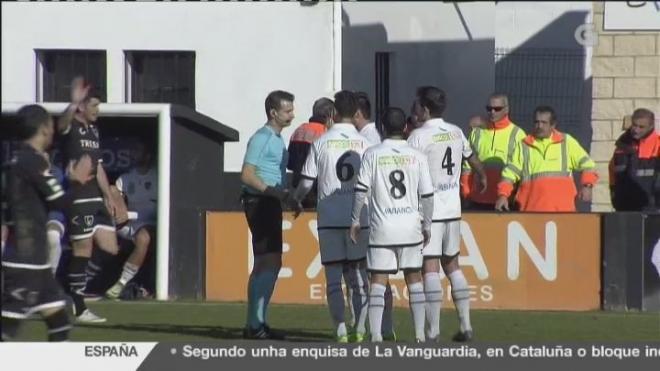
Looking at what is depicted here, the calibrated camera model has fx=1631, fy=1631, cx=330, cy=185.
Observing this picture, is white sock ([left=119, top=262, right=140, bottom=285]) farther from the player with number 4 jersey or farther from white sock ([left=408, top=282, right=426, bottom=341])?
white sock ([left=408, top=282, right=426, bottom=341])

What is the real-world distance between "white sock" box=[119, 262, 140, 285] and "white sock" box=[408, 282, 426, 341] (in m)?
4.27

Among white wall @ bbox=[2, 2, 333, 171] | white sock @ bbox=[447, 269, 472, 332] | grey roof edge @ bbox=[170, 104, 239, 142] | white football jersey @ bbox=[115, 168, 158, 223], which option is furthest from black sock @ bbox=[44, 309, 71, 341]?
white wall @ bbox=[2, 2, 333, 171]

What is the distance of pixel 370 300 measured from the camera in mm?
11703

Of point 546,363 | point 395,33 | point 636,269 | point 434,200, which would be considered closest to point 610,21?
point 395,33

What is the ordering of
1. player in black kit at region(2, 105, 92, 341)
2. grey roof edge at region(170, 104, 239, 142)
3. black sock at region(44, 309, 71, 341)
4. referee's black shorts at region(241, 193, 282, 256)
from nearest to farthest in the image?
player in black kit at region(2, 105, 92, 341), black sock at region(44, 309, 71, 341), referee's black shorts at region(241, 193, 282, 256), grey roof edge at region(170, 104, 239, 142)

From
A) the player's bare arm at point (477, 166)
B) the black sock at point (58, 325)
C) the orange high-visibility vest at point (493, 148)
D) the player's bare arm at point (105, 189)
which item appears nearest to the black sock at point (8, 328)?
the black sock at point (58, 325)

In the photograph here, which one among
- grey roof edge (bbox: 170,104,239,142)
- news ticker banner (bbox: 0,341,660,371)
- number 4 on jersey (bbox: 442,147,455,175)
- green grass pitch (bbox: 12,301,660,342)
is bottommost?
green grass pitch (bbox: 12,301,660,342)

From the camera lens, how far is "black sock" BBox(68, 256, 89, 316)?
43.7 ft

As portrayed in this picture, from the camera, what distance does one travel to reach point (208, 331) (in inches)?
511

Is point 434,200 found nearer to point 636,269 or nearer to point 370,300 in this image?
point 370,300

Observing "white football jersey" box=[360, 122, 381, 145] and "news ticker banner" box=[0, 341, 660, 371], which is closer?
"news ticker banner" box=[0, 341, 660, 371]

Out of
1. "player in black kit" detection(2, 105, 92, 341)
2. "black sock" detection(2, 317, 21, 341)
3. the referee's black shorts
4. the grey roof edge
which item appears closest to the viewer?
"player in black kit" detection(2, 105, 92, 341)

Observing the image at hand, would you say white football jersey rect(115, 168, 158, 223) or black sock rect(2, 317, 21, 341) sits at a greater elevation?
white football jersey rect(115, 168, 158, 223)

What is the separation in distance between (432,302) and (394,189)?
108 centimetres
